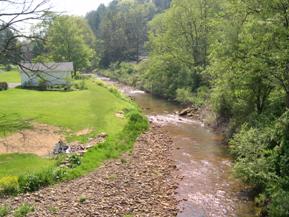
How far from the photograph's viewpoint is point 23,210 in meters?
15.0

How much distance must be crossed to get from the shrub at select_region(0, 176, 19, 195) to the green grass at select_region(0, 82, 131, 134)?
721 cm

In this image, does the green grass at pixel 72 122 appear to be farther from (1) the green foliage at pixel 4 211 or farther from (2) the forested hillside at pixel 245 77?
(2) the forested hillside at pixel 245 77

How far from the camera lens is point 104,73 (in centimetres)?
9944

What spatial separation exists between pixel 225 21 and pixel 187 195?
53.3ft

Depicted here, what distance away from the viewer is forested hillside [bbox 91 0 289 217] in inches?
688

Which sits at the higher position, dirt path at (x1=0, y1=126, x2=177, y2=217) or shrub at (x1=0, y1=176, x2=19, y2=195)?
shrub at (x1=0, y1=176, x2=19, y2=195)

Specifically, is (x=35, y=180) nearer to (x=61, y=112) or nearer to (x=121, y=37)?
(x=61, y=112)

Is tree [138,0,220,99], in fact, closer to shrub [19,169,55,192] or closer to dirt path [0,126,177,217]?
dirt path [0,126,177,217]

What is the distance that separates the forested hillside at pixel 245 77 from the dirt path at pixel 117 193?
4400 mm

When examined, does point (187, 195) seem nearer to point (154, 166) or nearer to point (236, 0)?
point (154, 166)

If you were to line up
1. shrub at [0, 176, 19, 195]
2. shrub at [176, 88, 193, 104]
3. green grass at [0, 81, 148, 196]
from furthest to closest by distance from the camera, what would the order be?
shrub at [176, 88, 193, 104]
green grass at [0, 81, 148, 196]
shrub at [0, 176, 19, 195]

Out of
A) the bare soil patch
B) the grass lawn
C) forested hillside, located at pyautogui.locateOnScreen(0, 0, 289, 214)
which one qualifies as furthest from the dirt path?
the bare soil patch

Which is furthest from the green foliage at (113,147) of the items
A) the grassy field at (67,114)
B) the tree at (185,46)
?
the tree at (185,46)

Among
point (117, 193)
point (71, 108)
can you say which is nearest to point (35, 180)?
point (117, 193)
